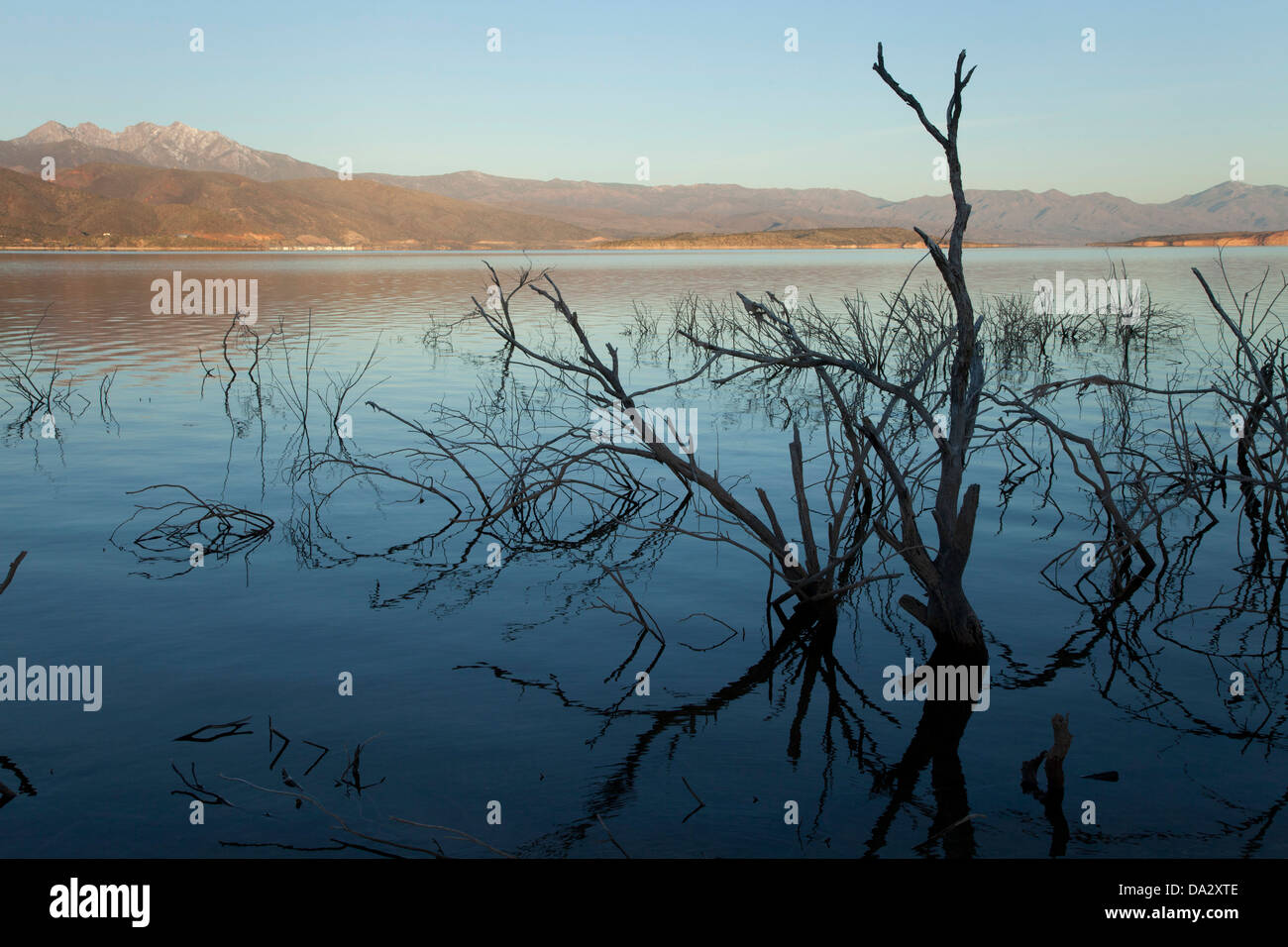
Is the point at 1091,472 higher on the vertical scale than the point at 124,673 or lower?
higher

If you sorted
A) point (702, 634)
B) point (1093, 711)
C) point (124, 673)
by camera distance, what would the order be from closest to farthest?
1. point (1093, 711)
2. point (124, 673)
3. point (702, 634)

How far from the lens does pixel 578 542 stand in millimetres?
9078

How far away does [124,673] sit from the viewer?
610 centimetres

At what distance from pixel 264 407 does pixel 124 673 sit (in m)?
9.73

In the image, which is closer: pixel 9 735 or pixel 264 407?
pixel 9 735
